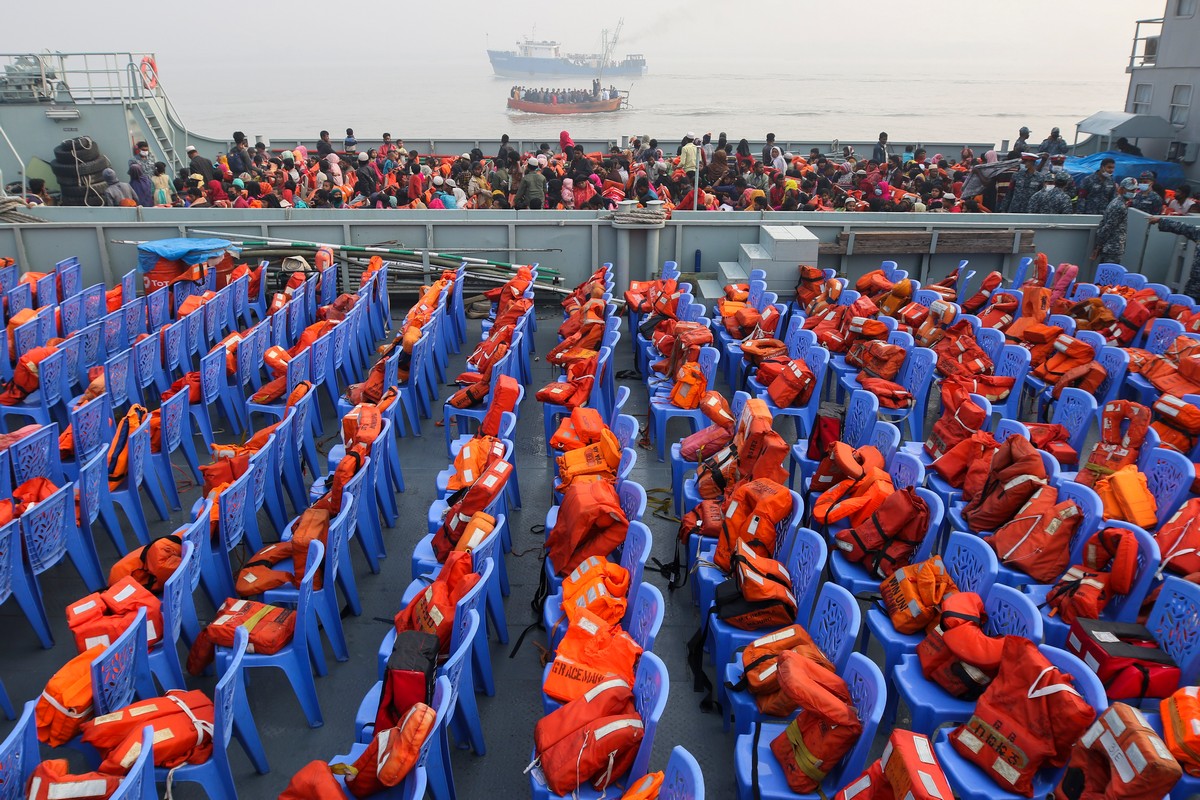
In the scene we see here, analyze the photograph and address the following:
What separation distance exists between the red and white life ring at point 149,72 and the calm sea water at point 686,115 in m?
13.8

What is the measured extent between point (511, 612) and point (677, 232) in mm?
6038

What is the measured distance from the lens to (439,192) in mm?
11656

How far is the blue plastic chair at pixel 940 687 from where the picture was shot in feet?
9.95

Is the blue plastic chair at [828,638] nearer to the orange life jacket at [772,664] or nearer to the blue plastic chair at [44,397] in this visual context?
the orange life jacket at [772,664]

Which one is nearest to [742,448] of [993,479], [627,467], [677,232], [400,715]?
[627,467]

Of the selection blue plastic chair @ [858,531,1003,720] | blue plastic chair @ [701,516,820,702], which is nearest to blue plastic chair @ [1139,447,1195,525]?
blue plastic chair @ [858,531,1003,720]

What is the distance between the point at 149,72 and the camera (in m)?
15.2

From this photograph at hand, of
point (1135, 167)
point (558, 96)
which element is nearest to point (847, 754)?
point (1135, 167)

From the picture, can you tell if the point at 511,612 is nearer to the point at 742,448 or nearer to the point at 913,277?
the point at 742,448

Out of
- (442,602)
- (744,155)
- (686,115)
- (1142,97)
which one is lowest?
(442,602)

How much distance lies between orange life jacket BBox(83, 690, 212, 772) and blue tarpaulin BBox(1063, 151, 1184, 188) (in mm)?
13388

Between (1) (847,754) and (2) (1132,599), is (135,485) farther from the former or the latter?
(2) (1132,599)

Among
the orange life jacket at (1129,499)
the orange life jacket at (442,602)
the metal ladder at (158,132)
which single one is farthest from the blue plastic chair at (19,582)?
the metal ladder at (158,132)

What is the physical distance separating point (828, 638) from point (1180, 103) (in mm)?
14588
